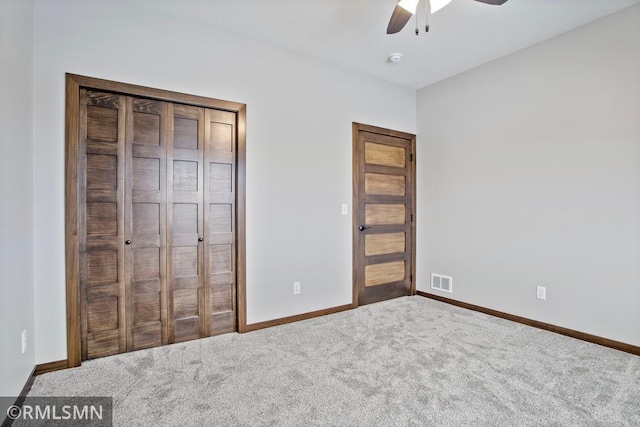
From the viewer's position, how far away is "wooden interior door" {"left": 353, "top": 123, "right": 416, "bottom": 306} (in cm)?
371

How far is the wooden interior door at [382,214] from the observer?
3.71 metres

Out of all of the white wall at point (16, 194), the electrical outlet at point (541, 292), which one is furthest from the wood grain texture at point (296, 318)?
the electrical outlet at point (541, 292)

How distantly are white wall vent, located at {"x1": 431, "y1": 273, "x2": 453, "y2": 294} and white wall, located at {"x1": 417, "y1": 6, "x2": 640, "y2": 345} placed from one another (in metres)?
0.07

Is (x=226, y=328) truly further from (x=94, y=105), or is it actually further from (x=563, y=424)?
(x=563, y=424)

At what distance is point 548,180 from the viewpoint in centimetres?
299

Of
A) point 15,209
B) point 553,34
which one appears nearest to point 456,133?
point 553,34

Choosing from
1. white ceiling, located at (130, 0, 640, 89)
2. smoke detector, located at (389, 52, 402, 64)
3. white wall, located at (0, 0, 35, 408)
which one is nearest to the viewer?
white wall, located at (0, 0, 35, 408)

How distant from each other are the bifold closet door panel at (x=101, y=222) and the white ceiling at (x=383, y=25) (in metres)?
0.99

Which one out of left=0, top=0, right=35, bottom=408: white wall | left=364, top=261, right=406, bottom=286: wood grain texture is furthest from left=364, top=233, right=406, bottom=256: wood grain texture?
left=0, top=0, right=35, bottom=408: white wall

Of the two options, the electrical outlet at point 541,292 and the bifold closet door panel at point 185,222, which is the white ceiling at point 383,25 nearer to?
the bifold closet door panel at point 185,222

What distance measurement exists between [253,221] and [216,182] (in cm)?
49

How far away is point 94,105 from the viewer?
7.77 ft

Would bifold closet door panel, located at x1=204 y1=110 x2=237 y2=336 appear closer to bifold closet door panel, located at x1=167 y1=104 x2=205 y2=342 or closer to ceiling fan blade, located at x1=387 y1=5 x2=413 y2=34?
bifold closet door panel, located at x1=167 y1=104 x2=205 y2=342

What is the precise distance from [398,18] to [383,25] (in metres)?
0.64
